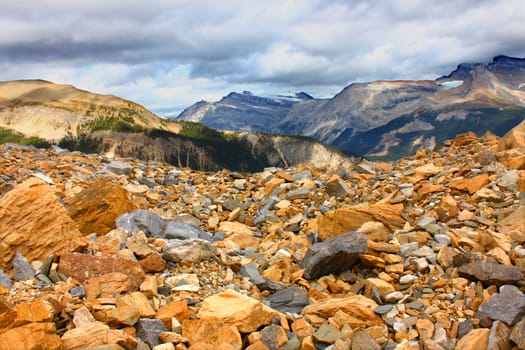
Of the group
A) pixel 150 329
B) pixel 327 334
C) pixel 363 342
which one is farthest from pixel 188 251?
pixel 363 342

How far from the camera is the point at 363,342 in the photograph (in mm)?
8094

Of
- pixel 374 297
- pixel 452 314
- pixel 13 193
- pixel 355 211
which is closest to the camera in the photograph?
pixel 452 314

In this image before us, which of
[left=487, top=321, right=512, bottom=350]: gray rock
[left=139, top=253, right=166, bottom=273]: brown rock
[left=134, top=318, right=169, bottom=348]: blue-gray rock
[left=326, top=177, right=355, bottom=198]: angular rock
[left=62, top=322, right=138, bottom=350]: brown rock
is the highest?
[left=326, top=177, right=355, bottom=198]: angular rock

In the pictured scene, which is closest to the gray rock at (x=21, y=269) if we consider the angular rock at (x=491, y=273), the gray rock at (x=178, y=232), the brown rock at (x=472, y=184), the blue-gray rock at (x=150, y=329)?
the blue-gray rock at (x=150, y=329)

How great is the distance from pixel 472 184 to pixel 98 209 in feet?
43.9

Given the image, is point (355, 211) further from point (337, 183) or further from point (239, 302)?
point (239, 302)

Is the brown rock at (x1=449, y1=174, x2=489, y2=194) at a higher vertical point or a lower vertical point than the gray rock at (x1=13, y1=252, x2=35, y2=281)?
higher

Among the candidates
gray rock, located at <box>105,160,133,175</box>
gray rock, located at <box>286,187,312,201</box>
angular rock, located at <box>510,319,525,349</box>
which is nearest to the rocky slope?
angular rock, located at <box>510,319,525,349</box>

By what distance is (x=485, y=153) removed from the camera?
666 inches

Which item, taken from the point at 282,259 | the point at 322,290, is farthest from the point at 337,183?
the point at 322,290

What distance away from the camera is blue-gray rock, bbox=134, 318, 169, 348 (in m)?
7.47

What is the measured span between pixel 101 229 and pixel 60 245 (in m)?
3.00

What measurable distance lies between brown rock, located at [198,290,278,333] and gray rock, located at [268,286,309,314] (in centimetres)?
114

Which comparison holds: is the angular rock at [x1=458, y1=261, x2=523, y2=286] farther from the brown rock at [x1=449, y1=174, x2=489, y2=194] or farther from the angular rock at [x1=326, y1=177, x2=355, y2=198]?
the angular rock at [x1=326, y1=177, x2=355, y2=198]
